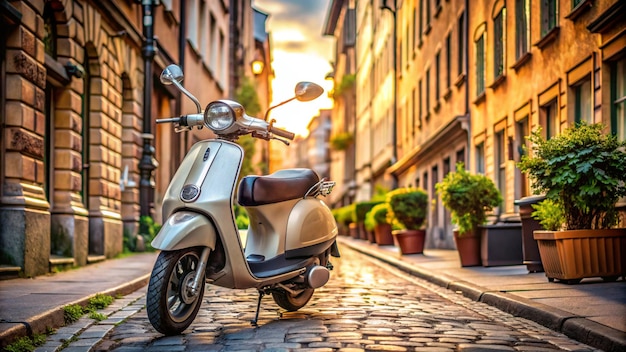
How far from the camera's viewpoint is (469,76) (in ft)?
70.9

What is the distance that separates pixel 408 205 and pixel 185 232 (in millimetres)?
12443

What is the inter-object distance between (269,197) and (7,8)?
4658 mm

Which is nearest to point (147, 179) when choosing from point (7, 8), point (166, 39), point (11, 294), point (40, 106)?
point (166, 39)

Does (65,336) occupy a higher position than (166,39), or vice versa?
(166,39)

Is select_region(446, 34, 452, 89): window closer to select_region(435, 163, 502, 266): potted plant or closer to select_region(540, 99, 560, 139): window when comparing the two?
select_region(540, 99, 560, 139): window

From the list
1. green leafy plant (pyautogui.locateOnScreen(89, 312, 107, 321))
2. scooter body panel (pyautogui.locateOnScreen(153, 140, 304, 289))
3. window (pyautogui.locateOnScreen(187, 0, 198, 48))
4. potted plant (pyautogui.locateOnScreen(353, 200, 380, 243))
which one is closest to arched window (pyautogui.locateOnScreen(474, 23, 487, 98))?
window (pyautogui.locateOnScreen(187, 0, 198, 48))

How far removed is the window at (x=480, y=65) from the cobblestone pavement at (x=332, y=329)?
11.9m

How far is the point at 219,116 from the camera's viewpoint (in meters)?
6.46

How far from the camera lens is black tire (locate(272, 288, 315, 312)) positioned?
24.1 ft

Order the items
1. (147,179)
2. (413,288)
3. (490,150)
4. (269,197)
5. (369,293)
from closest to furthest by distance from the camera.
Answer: (269,197) → (369,293) → (413,288) → (147,179) → (490,150)

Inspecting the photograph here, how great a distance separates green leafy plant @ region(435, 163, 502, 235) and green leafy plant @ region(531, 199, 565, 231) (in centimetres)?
333

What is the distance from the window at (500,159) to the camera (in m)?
18.5

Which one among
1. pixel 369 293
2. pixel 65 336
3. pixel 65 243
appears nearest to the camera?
pixel 65 336

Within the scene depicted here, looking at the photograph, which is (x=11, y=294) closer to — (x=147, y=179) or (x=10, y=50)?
(x=10, y=50)
